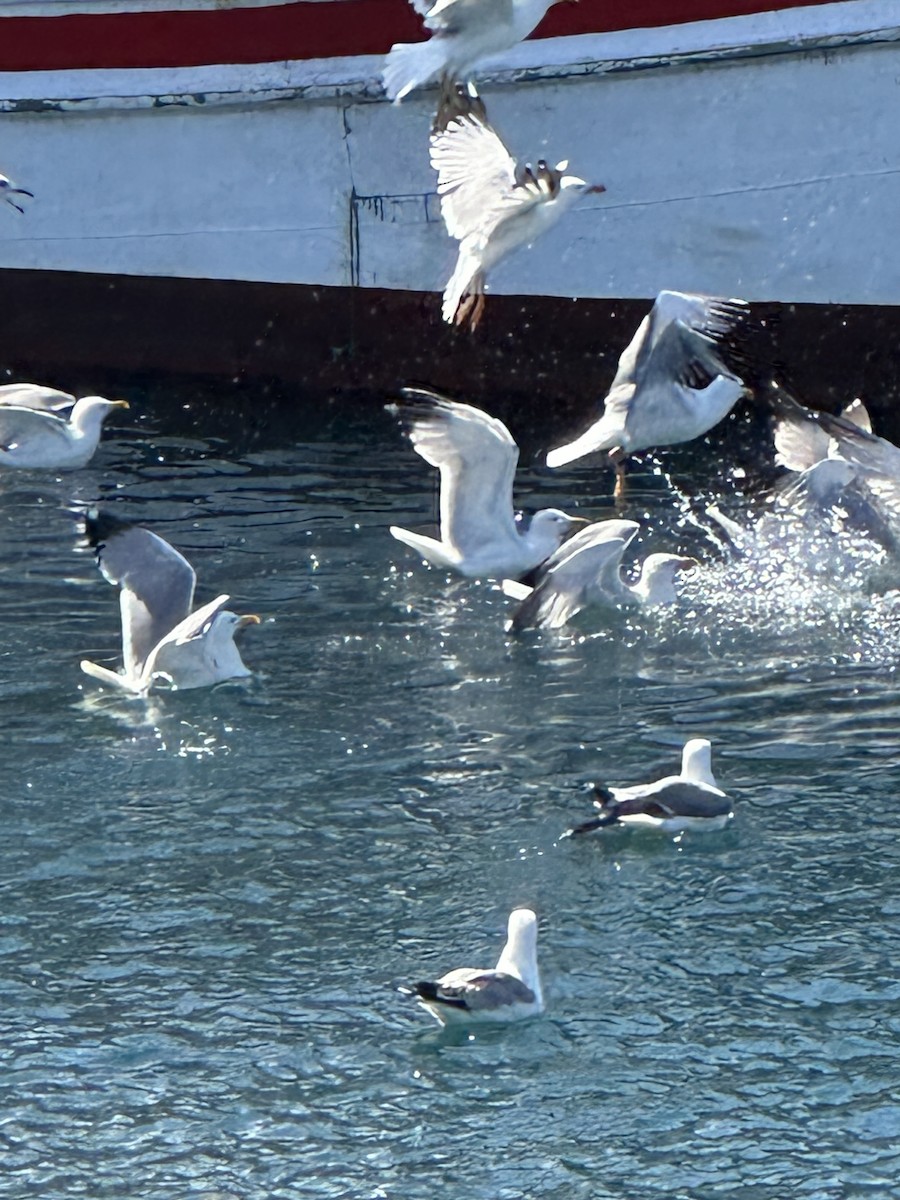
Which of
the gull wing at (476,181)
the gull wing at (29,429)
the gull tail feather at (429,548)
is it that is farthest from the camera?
the gull wing at (29,429)

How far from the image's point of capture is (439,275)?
1333 cm

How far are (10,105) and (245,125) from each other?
1.64 metres

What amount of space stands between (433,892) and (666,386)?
404 centimetres

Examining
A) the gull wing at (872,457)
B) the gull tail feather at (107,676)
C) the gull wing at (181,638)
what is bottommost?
the gull tail feather at (107,676)

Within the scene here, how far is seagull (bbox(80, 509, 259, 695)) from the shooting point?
345 inches

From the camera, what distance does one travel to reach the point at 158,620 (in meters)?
9.13

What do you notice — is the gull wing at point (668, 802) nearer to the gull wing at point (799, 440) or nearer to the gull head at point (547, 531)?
the gull head at point (547, 531)

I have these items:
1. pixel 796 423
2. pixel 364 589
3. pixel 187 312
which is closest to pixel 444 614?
pixel 364 589

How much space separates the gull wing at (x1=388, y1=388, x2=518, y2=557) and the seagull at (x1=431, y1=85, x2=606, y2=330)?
960 mm

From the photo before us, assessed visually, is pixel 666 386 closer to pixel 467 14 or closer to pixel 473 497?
pixel 473 497

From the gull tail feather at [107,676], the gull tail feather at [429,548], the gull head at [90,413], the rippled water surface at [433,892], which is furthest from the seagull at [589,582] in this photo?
the gull head at [90,413]

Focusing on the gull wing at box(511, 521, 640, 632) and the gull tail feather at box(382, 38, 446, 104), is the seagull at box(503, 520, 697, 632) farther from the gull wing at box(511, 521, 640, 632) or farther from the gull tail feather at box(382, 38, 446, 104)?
the gull tail feather at box(382, 38, 446, 104)

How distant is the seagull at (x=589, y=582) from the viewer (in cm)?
938

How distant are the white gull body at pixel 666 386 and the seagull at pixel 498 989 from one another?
440 cm
